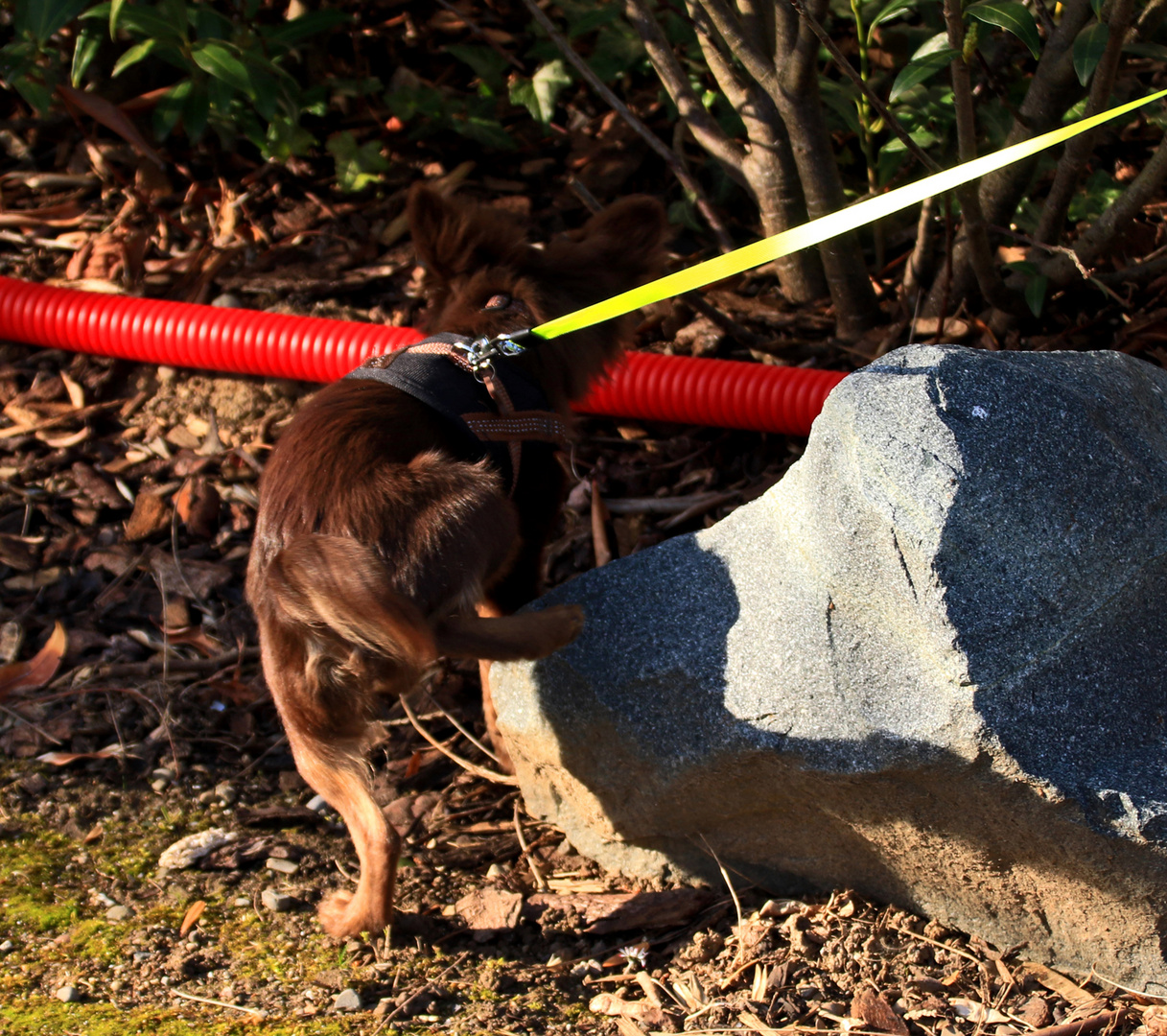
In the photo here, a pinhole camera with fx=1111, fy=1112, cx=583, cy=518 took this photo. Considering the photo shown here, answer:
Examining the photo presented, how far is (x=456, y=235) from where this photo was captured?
128 inches

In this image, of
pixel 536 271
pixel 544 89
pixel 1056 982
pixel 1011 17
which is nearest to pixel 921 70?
pixel 1011 17

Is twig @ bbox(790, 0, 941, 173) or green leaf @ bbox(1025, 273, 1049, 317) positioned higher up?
twig @ bbox(790, 0, 941, 173)

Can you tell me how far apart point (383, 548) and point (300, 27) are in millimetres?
3030

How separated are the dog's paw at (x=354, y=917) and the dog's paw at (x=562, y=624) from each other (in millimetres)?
704

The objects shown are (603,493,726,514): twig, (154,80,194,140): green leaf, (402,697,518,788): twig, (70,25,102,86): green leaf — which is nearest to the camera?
(402,697,518,788): twig

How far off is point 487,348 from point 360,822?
122 centimetres

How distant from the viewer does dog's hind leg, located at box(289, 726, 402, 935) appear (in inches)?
96.9

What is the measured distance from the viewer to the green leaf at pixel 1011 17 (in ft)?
9.25

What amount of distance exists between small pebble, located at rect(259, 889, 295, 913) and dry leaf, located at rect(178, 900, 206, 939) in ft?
0.46

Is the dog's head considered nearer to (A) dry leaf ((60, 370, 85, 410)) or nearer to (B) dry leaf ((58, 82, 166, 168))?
(A) dry leaf ((60, 370, 85, 410))

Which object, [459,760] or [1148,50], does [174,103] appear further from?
[1148,50]

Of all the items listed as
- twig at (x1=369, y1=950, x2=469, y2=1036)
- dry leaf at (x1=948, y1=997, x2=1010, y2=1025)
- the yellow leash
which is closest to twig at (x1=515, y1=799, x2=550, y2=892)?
twig at (x1=369, y1=950, x2=469, y2=1036)

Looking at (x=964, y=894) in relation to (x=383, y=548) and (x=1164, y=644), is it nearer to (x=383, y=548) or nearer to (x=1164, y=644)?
(x=1164, y=644)

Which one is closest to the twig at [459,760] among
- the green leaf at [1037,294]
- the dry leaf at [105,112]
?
the green leaf at [1037,294]
